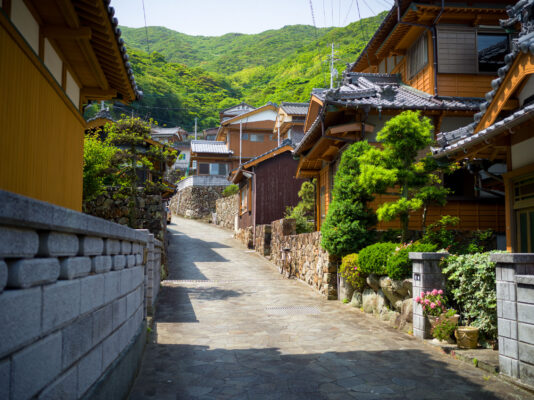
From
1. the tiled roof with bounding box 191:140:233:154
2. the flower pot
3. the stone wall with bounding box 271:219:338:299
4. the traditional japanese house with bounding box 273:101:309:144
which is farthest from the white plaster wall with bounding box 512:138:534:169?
the tiled roof with bounding box 191:140:233:154

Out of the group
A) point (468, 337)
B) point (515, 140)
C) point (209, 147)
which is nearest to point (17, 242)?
point (468, 337)

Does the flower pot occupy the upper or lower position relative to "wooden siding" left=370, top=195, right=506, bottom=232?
lower

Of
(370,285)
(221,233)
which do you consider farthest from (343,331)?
(221,233)

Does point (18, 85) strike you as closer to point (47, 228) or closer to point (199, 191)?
point (47, 228)

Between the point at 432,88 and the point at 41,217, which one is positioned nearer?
the point at 41,217

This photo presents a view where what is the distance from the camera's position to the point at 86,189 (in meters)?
14.6

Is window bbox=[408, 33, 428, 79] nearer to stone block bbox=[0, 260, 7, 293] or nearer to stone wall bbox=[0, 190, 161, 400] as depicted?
stone wall bbox=[0, 190, 161, 400]

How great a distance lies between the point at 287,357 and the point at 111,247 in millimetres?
3955

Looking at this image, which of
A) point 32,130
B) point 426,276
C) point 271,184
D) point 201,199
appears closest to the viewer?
point 32,130

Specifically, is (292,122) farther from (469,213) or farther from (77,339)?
(77,339)

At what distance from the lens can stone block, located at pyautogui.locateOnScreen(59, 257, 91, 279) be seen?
104 inches

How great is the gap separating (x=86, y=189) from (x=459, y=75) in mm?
13041

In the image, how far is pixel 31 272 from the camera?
2096mm

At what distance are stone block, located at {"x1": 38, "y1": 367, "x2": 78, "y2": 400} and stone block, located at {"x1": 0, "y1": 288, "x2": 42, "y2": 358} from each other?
0.39m
